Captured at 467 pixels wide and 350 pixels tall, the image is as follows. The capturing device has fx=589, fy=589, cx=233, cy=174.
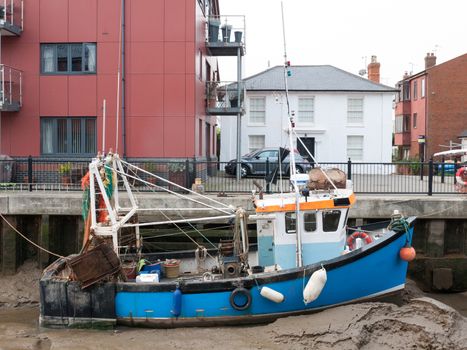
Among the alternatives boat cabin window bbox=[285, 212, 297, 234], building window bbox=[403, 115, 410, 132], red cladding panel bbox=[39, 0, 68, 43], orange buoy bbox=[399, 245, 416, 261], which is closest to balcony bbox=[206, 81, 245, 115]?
red cladding panel bbox=[39, 0, 68, 43]

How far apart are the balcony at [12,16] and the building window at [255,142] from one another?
46.9 ft

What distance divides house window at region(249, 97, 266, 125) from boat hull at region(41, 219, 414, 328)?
20.9m

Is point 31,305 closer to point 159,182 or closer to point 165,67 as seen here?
point 159,182

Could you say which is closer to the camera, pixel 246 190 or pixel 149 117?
pixel 246 190

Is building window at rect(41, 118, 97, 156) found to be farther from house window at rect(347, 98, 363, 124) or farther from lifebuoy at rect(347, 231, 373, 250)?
house window at rect(347, 98, 363, 124)

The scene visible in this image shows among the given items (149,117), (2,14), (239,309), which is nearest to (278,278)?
(239,309)

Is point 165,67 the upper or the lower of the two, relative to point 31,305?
upper

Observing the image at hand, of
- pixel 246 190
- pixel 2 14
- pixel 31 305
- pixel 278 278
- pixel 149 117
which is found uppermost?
pixel 2 14

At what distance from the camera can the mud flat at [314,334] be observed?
981 centimetres

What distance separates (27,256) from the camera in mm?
15234

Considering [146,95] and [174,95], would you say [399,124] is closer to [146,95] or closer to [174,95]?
[174,95]

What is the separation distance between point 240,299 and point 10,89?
1320 centimetres

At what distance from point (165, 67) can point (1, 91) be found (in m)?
5.45

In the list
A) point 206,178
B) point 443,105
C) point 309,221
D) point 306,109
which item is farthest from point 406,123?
point 309,221
